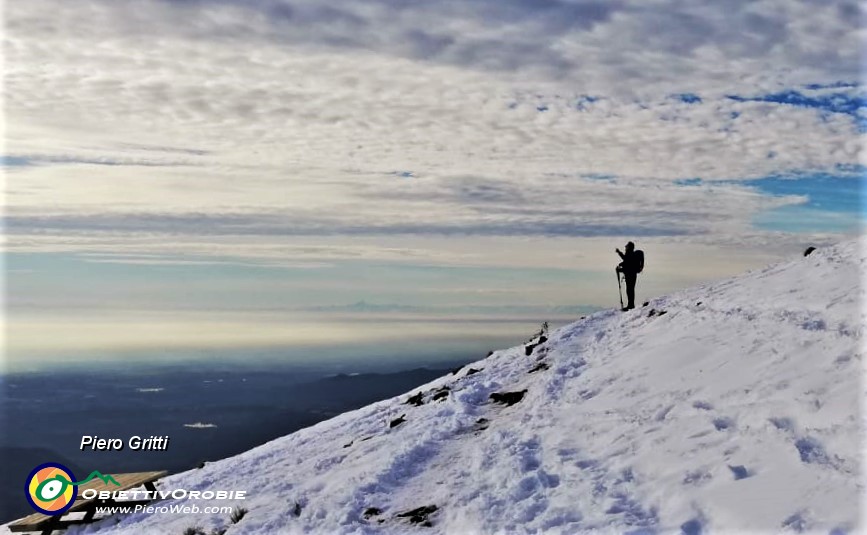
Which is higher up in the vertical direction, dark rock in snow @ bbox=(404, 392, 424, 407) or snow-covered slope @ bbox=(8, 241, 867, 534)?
snow-covered slope @ bbox=(8, 241, 867, 534)

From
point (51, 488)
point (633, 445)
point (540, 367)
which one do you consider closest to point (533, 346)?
point (540, 367)

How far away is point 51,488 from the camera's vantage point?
1708 centimetres

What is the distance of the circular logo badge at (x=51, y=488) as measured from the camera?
1688cm

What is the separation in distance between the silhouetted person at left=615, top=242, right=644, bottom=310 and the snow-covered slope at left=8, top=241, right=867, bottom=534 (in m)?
5.29

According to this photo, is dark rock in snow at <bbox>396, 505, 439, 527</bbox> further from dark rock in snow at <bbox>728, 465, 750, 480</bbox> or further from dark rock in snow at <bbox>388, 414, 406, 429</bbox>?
dark rock in snow at <bbox>388, 414, 406, 429</bbox>

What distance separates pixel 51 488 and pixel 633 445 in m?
A: 13.4

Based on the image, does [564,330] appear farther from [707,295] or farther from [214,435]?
[214,435]

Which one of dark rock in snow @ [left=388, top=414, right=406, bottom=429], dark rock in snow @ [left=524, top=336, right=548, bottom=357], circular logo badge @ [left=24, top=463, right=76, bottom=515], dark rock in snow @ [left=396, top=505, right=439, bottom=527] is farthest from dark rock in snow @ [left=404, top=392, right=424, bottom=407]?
circular logo badge @ [left=24, top=463, right=76, bottom=515]

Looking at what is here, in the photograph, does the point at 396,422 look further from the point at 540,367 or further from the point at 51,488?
the point at 51,488

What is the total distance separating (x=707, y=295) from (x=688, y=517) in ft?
52.7

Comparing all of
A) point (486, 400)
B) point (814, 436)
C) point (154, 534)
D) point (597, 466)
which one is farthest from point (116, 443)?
point (814, 436)

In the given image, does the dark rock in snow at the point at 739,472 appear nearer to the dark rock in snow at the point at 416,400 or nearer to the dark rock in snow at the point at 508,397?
the dark rock in snow at the point at 508,397

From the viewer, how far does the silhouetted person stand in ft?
91.6

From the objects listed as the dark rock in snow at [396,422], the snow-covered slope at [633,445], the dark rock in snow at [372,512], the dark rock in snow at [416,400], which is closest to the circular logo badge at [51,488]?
the snow-covered slope at [633,445]
